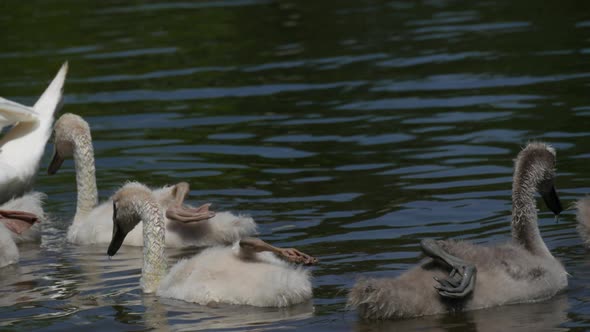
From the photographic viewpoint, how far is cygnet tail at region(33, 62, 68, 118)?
40.2 feet

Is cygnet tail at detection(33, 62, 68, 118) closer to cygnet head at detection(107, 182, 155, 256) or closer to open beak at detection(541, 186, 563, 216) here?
cygnet head at detection(107, 182, 155, 256)

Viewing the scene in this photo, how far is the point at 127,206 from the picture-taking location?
29.4 feet

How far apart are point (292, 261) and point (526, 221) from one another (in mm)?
1425

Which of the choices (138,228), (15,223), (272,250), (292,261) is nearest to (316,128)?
(138,228)

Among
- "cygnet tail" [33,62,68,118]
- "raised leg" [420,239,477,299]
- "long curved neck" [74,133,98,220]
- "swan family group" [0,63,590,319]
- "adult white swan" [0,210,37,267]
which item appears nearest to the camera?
"raised leg" [420,239,477,299]

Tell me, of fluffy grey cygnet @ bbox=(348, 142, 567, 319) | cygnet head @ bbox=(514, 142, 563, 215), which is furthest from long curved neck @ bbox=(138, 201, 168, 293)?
cygnet head @ bbox=(514, 142, 563, 215)

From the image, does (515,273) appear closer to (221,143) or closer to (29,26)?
(221,143)

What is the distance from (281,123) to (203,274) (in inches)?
235

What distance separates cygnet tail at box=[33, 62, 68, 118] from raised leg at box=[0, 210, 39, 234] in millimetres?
2067

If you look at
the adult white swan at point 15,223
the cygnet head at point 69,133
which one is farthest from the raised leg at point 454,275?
the cygnet head at point 69,133

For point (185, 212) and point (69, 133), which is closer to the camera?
point (185, 212)

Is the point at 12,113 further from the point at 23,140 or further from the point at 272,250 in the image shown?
the point at 272,250

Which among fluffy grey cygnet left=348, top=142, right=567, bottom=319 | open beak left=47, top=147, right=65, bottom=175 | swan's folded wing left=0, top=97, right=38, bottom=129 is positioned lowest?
fluffy grey cygnet left=348, top=142, right=567, bottom=319

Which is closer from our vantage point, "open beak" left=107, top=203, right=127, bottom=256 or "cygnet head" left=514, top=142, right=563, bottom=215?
"cygnet head" left=514, top=142, right=563, bottom=215
